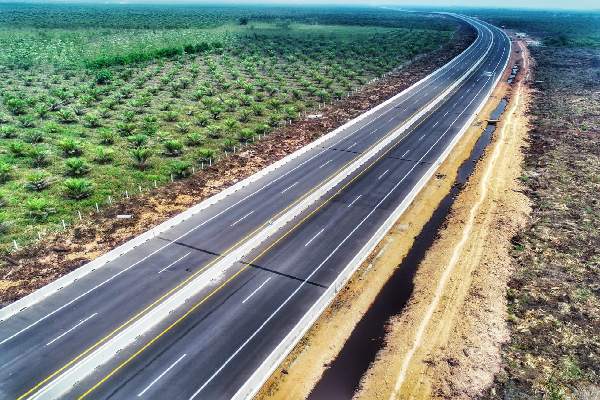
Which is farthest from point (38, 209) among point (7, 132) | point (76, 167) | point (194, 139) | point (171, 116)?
point (171, 116)

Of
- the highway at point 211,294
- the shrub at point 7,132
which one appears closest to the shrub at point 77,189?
the highway at point 211,294

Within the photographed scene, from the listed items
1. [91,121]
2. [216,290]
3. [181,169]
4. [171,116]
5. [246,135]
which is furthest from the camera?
[171,116]

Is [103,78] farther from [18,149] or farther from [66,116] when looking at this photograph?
[18,149]

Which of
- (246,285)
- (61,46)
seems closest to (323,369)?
(246,285)

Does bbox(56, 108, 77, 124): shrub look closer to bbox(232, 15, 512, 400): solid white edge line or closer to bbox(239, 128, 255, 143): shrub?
bbox(239, 128, 255, 143): shrub

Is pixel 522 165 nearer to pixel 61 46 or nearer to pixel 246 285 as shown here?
pixel 246 285

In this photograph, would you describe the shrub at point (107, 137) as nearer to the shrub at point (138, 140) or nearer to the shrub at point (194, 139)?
the shrub at point (138, 140)

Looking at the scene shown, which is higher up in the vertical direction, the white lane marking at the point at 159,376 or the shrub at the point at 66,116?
the shrub at the point at 66,116
